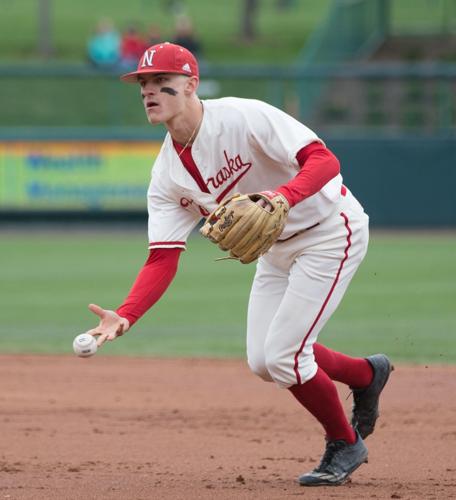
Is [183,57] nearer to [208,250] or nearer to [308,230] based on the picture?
[308,230]

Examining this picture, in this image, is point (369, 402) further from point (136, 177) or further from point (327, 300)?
point (136, 177)

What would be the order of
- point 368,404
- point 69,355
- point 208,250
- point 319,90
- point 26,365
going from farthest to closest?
point 319,90, point 208,250, point 69,355, point 26,365, point 368,404

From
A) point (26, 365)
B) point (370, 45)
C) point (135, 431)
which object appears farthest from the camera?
point (370, 45)

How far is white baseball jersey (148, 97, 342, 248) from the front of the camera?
14.6 ft

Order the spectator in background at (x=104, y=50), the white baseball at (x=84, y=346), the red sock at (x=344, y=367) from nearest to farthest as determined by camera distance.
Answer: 1. the white baseball at (x=84, y=346)
2. the red sock at (x=344, y=367)
3. the spectator in background at (x=104, y=50)

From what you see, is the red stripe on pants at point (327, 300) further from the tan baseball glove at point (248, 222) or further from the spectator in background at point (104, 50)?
the spectator in background at point (104, 50)

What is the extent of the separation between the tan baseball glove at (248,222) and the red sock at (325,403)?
2.22ft

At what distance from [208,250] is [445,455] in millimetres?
10908

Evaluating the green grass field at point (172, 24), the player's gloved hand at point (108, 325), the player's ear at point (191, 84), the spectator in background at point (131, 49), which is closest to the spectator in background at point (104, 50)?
the spectator in background at point (131, 49)

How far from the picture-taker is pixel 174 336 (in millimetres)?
9250

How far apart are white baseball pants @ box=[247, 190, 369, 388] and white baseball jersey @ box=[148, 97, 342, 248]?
82 millimetres

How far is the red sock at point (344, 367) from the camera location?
4.91 meters

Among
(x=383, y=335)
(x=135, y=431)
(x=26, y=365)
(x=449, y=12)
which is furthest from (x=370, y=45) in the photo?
(x=135, y=431)

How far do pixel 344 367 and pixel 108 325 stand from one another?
3.90 feet
